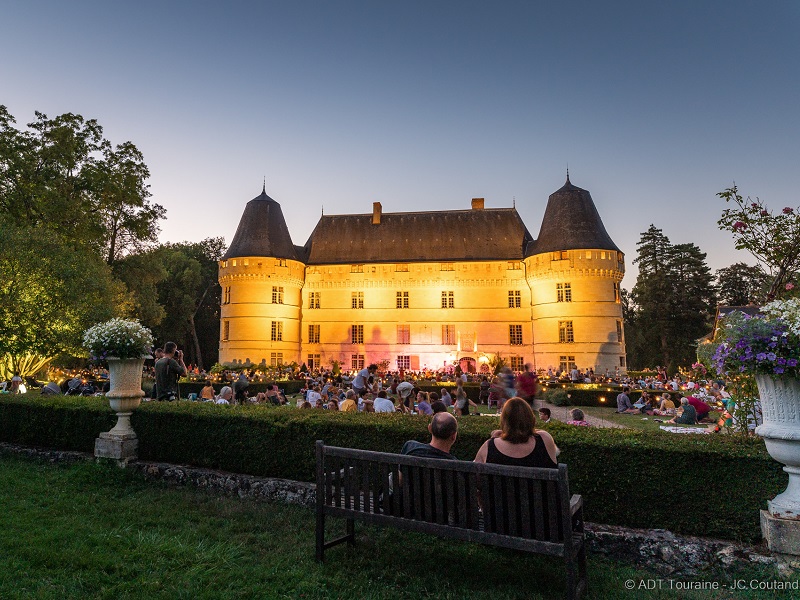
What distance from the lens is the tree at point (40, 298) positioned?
51.2 feet

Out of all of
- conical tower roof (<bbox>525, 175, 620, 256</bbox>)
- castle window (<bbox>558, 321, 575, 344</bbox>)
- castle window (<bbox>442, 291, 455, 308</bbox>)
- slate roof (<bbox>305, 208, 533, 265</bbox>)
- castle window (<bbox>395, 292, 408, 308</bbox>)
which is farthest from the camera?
slate roof (<bbox>305, 208, 533, 265</bbox>)

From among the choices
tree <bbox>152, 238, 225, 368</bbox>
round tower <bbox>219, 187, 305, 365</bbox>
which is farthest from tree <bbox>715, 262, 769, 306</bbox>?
tree <bbox>152, 238, 225, 368</bbox>

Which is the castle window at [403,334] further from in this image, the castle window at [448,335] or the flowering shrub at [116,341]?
the flowering shrub at [116,341]

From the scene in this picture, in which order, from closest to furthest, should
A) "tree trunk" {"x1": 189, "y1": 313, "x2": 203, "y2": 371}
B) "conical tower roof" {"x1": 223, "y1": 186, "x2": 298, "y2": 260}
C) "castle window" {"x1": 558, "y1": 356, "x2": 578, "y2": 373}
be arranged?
"castle window" {"x1": 558, "y1": 356, "x2": 578, "y2": 373} < "conical tower roof" {"x1": 223, "y1": 186, "x2": 298, "y2": 260} < "tree trunk" {"x1": 189, "y1": 313, "x2": 203, "y2": 371}

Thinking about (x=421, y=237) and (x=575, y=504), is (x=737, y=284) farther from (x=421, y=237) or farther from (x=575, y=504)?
(x=575, y=504)

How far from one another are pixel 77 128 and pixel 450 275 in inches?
1020

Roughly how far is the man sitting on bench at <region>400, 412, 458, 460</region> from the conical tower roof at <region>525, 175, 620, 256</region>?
32.3 m

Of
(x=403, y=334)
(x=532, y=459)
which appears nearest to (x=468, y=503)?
(x=532, y=459)

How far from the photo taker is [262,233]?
3797 centimetres

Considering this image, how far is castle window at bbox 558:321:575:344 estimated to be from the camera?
33938 millimetres

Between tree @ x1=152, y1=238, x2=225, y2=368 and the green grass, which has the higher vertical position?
tree @ x1=152, y1=238, x2=225, y2=368

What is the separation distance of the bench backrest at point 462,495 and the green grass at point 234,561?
497mm

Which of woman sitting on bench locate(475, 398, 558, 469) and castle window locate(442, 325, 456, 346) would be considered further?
castle window locate(442, 325, 456, 346)

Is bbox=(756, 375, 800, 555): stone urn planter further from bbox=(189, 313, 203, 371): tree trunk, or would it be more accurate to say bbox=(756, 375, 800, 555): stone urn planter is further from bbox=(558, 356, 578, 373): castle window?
bbox=(189, 313, 203, 371): tree trunk
